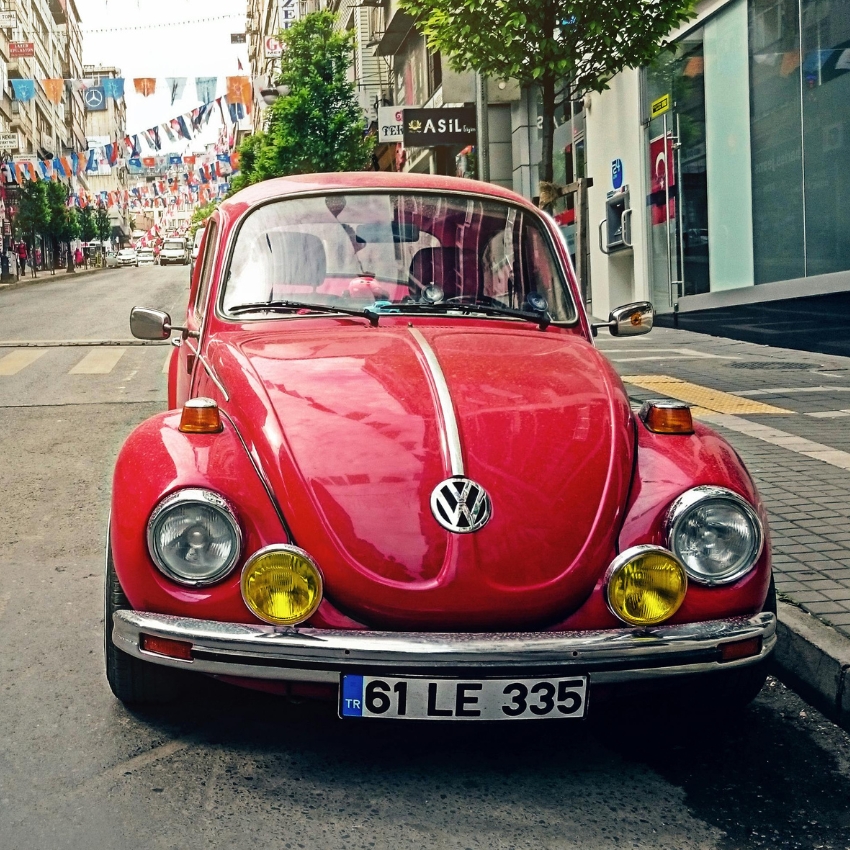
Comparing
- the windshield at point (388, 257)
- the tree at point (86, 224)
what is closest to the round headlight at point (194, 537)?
the windshield at point (388, 257)

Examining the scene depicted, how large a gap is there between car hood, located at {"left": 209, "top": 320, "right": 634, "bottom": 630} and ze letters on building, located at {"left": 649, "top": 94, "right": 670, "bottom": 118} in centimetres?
1472

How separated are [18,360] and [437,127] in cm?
899

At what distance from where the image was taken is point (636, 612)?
9.70 feet

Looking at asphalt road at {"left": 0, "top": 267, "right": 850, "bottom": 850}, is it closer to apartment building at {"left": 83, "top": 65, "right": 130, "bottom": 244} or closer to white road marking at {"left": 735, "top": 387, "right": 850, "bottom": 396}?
white road marking at {"left": 735, "top": 387, "right": 850, "bottom": 396}

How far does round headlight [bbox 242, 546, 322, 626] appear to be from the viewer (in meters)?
2.90

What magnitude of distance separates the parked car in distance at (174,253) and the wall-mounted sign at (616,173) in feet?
203

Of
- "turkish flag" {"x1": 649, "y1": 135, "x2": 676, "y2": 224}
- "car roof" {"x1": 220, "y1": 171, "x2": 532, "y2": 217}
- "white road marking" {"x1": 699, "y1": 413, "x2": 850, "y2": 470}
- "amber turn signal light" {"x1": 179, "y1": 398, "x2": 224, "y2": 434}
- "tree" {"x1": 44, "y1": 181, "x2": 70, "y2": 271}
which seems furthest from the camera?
"tree" {"x1": 44, "y1": 181, "x2": 70, "y2": 271}

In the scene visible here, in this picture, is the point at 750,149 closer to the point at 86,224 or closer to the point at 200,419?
the point at 200,419

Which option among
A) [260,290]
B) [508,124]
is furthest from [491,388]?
[508,124]

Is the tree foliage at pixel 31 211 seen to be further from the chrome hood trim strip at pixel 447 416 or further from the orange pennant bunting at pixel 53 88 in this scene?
the chrome hood trim strip at pixel 447 416

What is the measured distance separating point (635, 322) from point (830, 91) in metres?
8.81

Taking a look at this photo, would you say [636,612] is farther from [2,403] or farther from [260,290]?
[2,403]

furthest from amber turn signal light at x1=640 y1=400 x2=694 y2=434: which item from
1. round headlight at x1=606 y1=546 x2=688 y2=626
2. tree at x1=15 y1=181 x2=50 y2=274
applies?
tree at x1=15 y1=181 x2=50 y2=274

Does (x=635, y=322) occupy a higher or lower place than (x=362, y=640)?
higher
